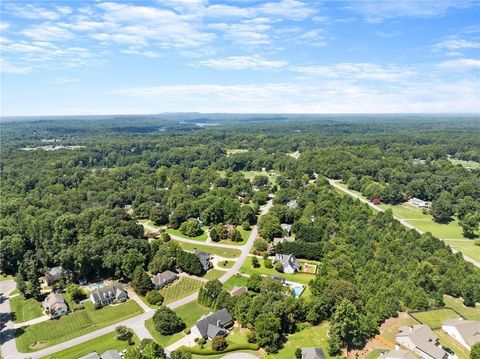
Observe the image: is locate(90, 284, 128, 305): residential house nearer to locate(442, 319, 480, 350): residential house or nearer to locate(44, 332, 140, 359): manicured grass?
locate(44, 332, 140, 359): manicured grass

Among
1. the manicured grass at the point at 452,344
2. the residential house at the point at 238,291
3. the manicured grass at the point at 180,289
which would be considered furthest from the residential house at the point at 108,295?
the manicured grass at the point at 452,344

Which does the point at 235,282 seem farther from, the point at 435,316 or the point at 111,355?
the point at 435,316

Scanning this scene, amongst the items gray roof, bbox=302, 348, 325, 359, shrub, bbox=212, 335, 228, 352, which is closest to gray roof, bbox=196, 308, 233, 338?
shrub, bbox=212, 335, 228, 352

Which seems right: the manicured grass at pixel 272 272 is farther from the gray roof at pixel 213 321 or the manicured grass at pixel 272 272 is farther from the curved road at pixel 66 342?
the gray roof at pixel 213 321

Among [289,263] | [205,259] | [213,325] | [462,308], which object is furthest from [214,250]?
[462,308]

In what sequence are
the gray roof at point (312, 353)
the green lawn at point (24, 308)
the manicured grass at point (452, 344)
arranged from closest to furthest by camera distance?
the gray roof at point (312, 353) → the manicured grass at point (452, 344) → the green lawn at point (24, 308)

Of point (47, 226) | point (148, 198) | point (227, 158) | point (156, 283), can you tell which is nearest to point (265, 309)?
point (156, 283)
